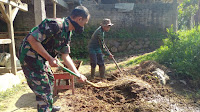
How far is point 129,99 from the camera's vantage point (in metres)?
3.59

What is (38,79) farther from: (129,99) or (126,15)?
(126,15)

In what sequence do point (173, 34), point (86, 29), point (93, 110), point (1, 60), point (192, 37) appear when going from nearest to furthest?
point (93, 110), point (192, 37), point (173, 34), point (1, 60), point (86, 29)

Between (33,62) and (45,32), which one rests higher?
(45,32)

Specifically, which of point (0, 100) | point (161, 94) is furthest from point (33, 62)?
point (161, 94)

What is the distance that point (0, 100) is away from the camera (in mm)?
3865

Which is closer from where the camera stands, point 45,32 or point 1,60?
point 45,32

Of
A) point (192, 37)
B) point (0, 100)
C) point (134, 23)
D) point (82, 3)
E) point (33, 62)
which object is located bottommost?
point (0, 100)

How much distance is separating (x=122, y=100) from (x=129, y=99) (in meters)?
0.16

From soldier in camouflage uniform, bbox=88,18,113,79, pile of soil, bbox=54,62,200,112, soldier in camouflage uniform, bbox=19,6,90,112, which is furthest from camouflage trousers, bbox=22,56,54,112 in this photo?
soldier in camouflage uniform, bbox=88,18,113,79

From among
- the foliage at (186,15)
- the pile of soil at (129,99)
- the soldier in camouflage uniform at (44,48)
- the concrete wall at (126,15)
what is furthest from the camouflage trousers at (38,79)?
the foliage at (186,15)

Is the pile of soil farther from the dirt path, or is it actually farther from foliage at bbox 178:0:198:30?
foliage at bbox 178:0:198:30

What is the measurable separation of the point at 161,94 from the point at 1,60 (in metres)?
6.05

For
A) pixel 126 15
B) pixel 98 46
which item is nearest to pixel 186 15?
pixel 126 15

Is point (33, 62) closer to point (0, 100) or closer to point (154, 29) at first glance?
point (0, 100)
